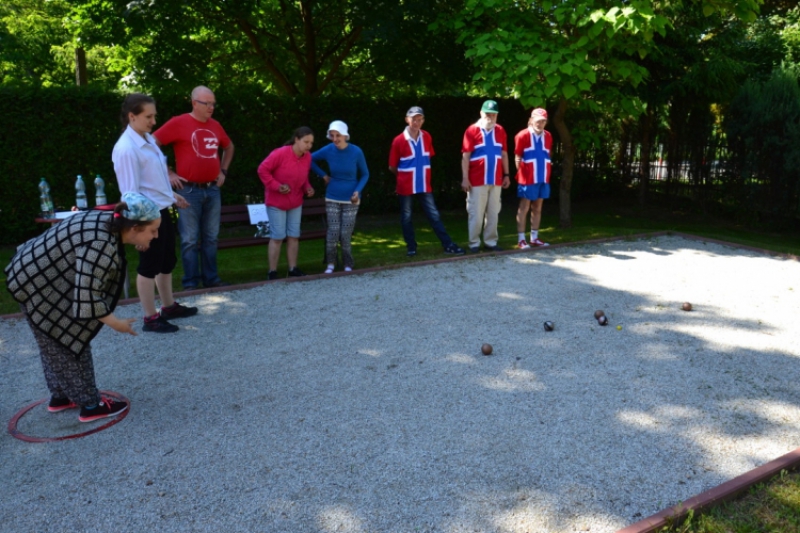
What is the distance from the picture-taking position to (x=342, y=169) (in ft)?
26.8

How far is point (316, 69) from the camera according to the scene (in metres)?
14.5

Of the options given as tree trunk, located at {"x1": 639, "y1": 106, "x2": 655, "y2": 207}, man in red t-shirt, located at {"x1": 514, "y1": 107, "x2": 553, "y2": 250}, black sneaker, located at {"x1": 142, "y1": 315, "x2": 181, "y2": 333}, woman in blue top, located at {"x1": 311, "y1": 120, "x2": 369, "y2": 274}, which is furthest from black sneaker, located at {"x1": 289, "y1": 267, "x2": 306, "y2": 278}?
tree trunk, located at {"x1": 639, "y1": 106, "x2": 655, "y2": 207}

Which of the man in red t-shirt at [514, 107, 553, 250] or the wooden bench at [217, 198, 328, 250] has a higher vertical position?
the man in red t-shirt at [514, 107, 553, 250]

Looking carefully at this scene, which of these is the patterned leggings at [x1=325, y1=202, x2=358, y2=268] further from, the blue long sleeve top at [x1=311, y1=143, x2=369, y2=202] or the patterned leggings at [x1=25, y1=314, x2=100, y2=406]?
the patterned leggings at [x1=25, y1=314, x2=100, y2=406]

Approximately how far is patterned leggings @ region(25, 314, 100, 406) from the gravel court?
0.79ft

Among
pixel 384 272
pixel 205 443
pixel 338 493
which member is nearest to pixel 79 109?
pixel 384 272

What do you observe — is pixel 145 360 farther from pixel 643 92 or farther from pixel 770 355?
pixel 643 92

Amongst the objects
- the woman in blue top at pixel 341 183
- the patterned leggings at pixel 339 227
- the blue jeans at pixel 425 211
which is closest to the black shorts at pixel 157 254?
the woman in blue top at pixel 341 183

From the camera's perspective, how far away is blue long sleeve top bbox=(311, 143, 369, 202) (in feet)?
26.7

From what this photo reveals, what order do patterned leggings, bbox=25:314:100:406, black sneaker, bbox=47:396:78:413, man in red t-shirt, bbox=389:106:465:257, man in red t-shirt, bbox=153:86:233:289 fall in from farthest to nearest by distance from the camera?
1. man in red t-shirt, bbox=389:106:465:257
2. man in red t-shirt, bbox=153:86:233:289
3. black sneaker, bbox=47:396:78:413
4. patterned leggings, bbox=25:314:100:406

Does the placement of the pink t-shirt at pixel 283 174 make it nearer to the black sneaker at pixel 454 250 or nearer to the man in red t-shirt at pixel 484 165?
the man in red t-shirt at pixel 484 165

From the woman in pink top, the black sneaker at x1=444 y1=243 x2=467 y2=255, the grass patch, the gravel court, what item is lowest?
the grass patch

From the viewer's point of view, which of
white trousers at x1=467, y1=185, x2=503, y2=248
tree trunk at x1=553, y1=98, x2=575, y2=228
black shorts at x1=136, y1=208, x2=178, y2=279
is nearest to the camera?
black shorts at x1=136, y1=208, x2=178, y2=279

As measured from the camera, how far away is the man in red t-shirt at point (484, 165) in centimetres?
910
